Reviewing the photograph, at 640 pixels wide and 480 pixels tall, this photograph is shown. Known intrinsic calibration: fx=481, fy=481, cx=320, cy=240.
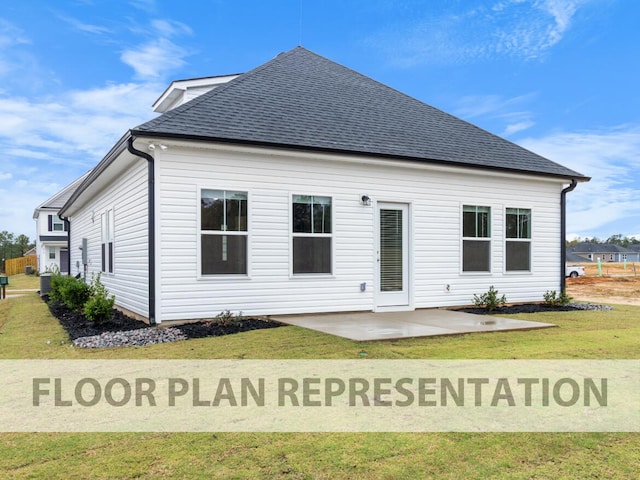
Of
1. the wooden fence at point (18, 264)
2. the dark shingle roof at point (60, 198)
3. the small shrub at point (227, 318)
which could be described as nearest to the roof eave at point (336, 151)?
the small shrub at point (227, 318)

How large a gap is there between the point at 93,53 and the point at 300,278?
11.0 m

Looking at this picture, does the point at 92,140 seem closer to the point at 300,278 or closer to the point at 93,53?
the point at 93,53

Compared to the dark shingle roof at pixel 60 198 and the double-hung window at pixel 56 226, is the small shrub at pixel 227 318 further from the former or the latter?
the double-hung window at pixel 56 226

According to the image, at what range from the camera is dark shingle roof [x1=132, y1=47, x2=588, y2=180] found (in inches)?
328

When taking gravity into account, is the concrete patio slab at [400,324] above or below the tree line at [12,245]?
below

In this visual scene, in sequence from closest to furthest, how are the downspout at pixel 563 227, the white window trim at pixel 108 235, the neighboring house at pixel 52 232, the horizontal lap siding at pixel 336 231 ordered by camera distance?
the horizontal lap siding at pixel 336 231, the white window trim at pixel 108 235, the downspout at pixel 563 227, the neighboring house at pixel 52 232

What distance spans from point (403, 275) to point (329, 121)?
349 cm

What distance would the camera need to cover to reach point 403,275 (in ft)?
32.4

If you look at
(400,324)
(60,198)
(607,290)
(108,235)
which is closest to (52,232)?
(60,198)

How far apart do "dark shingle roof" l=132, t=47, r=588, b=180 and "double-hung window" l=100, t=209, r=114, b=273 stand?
4315mm

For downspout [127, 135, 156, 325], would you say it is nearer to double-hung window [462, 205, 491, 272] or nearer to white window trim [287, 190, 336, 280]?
white window trim [287, 190, 336, 280]

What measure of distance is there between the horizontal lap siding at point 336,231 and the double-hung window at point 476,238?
0.53 feet

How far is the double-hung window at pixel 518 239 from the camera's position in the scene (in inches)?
432

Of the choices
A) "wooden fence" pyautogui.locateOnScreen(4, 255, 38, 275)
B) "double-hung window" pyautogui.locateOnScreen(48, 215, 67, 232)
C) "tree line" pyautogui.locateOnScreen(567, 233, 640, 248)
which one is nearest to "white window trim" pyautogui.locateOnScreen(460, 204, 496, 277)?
"double-hung window" pyautogui.locateOnScreen(48, 215, 67, 232)
